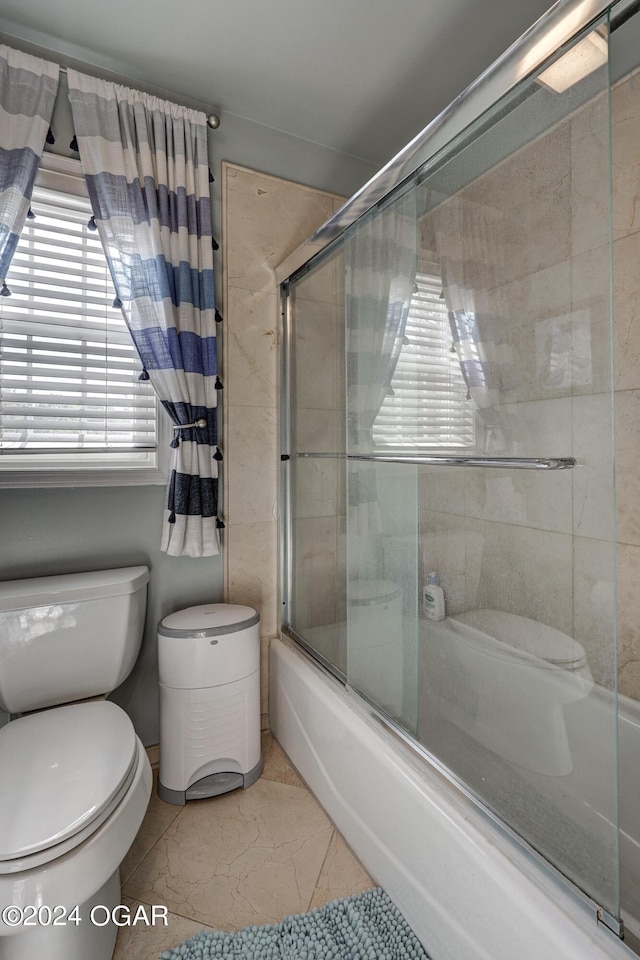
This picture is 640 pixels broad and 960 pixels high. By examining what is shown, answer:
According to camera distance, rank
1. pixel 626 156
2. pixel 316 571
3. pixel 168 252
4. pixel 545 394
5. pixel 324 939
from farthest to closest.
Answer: pixel 316 571 → pixel 168 252 → pixel 626 156 → pixel 324 939 → pixel 545 394

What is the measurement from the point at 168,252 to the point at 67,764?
5.06ft

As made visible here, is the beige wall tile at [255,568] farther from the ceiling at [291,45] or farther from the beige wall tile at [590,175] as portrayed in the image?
the ceiling at [291,45]

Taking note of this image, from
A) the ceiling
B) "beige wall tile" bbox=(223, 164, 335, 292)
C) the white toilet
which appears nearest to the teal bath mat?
the white toilet

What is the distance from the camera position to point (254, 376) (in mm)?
1959

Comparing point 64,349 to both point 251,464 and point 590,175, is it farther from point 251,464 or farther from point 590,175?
point 590,175

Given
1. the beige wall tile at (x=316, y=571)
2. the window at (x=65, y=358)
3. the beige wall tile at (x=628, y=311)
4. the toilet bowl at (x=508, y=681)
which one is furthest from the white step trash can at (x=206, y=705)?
the beige wall tile at (x=628, y=311)

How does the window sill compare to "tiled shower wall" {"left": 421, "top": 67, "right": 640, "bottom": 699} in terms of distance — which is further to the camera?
the window sill

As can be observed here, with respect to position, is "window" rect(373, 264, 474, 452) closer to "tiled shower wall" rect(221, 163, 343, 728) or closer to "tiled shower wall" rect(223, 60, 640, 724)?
"tiled shower wall" rect(223, 60, 640, 724)

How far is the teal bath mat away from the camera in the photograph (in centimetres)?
111

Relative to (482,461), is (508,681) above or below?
below

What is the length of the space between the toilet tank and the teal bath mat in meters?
0.71

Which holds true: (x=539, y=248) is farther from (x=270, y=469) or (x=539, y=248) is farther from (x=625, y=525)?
(x=270, y=469)

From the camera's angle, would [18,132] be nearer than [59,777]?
No

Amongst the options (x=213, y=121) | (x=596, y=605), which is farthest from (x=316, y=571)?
(x=213, y=121)
